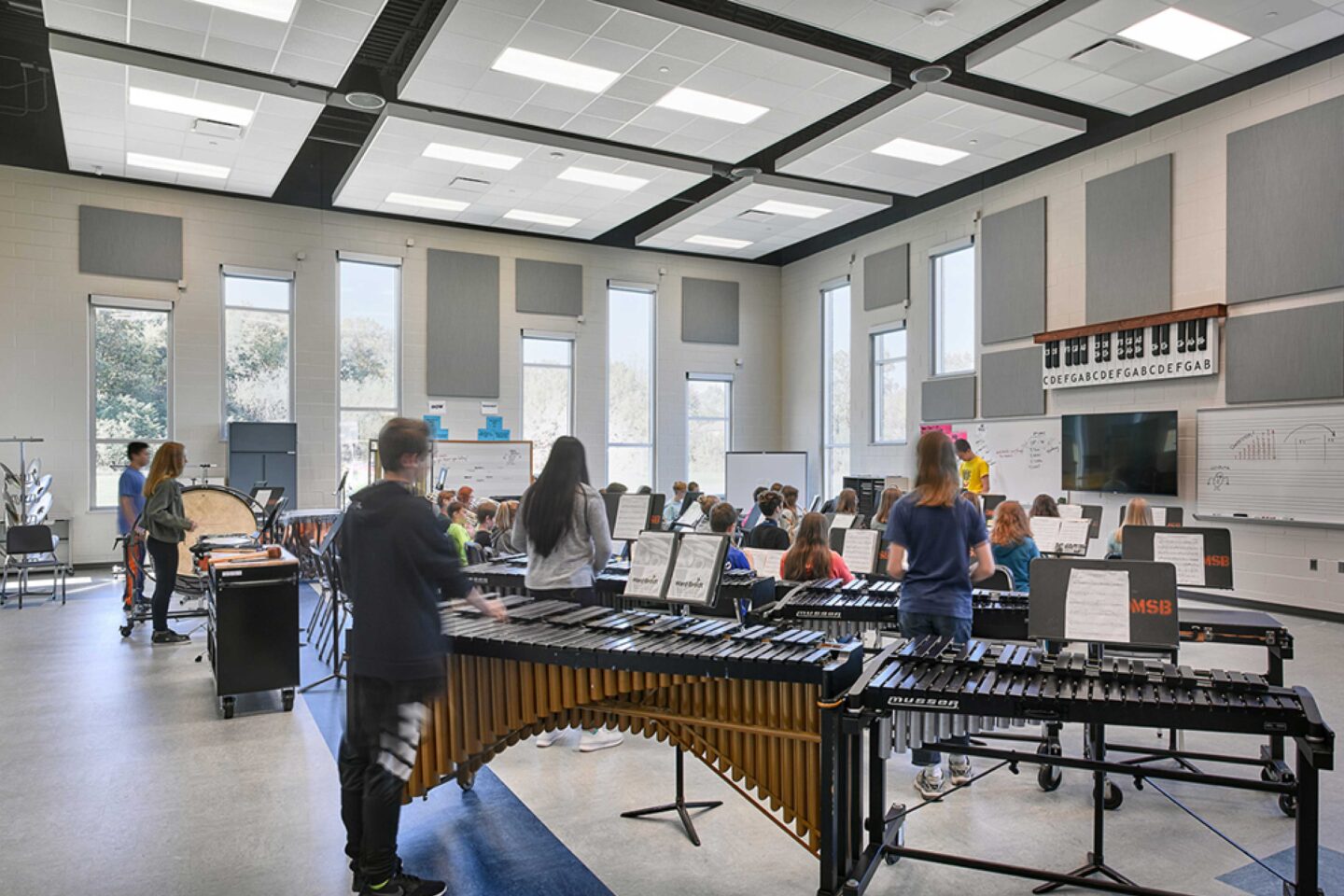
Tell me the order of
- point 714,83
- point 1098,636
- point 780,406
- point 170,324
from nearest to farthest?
1. point 1098,636
2. point 714,83
3. point 170,324
4. point 780,406

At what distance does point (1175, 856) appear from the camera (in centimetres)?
327

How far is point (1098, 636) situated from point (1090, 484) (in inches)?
297

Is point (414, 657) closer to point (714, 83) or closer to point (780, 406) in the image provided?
point (714, 83)

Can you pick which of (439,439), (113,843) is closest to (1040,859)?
(113,843)

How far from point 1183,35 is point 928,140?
8.93ft

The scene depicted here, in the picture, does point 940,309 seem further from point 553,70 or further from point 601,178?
point 553,70

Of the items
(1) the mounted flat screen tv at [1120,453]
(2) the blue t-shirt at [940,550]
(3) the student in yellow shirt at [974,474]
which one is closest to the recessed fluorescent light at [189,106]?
(2) the blue t-shirt at [940,550]

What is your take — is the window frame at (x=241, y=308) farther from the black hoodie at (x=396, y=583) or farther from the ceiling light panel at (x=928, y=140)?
the black hoodie at (x=396, y=583)

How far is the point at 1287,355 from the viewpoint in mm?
8211

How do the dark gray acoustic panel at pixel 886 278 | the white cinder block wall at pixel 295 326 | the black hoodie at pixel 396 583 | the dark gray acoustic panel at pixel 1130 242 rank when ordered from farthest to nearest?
1. the dark gray acoustic panel at pixel 886 278
2. the white cinder block wall at pixel 295 326
3. the dark gray acoustic panel at pixel 1130 242
4. the black hoodie at pixel 396 583

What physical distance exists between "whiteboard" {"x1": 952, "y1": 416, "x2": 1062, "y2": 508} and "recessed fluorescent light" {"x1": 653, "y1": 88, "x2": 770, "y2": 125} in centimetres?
511

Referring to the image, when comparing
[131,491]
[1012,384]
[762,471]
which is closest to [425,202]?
[131,491]

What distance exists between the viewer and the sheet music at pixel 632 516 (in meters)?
5.79

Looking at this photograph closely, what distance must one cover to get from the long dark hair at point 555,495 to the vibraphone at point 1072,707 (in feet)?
5.68
